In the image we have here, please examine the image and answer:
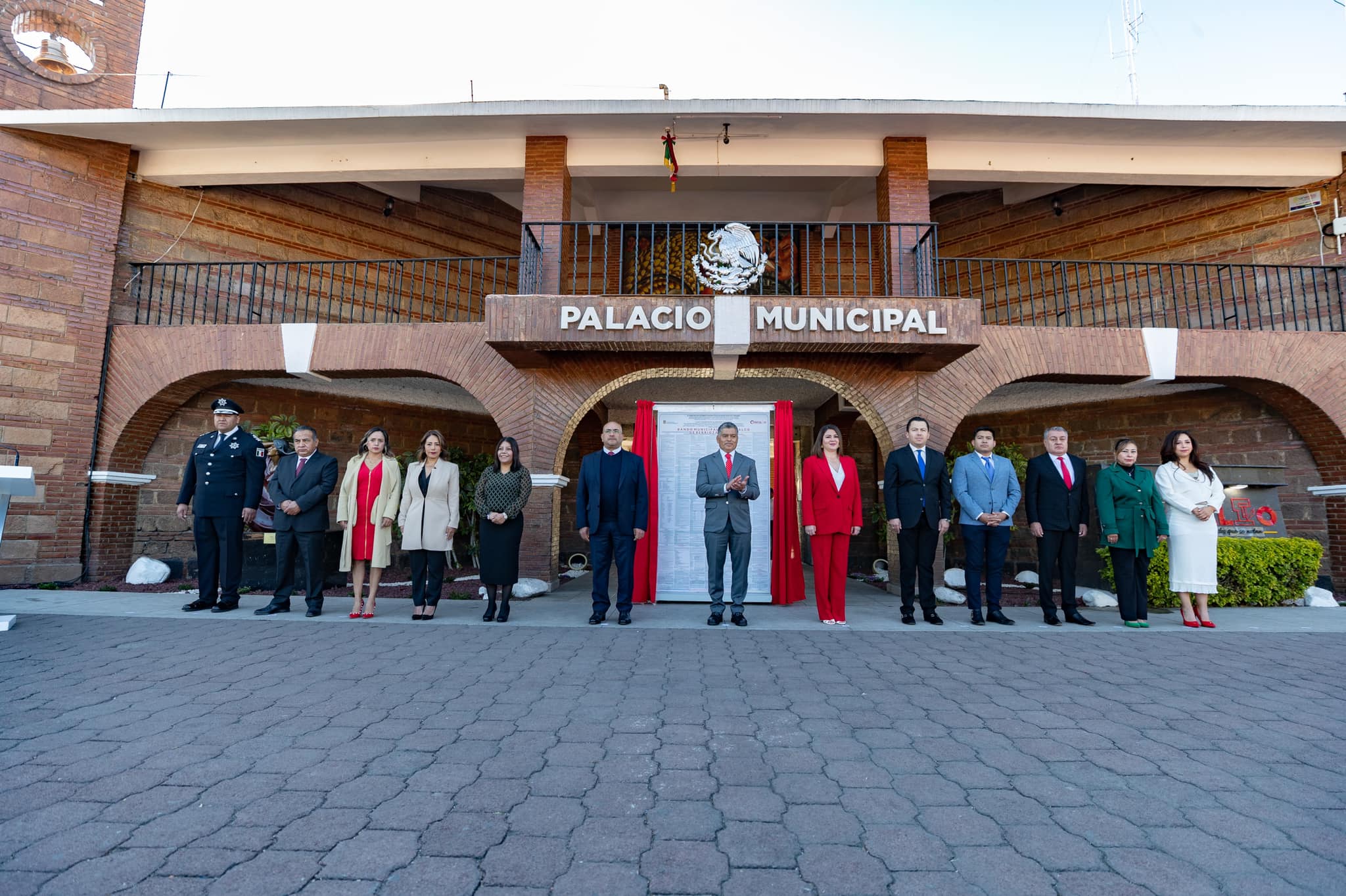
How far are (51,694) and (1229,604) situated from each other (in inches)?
387


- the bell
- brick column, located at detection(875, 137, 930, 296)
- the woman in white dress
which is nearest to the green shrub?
the woman in white dress

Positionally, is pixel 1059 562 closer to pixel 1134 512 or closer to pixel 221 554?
pixel 1134 512

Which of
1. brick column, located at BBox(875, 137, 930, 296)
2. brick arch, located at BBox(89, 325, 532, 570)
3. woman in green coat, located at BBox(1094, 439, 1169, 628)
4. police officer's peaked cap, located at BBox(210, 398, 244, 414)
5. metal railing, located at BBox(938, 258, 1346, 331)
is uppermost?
brick column, located at BBox(875, 137, 930, 296)

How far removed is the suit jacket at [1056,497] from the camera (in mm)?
5793

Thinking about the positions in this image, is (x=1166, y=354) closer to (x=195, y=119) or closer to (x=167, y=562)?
(x=195, y=119)

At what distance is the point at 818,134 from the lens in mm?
8766

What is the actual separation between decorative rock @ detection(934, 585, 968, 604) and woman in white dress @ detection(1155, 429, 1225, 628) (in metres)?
2.01

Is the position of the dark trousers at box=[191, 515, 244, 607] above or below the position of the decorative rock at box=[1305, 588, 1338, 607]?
above

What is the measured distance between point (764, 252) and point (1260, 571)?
22.0 ft

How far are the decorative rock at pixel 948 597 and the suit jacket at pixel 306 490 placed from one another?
21.0ft

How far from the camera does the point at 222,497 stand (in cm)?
613

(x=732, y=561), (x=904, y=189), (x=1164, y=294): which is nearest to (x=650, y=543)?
(x=732, y=561)

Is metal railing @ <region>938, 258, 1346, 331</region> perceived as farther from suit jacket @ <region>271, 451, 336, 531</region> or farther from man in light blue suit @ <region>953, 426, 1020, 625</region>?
suit jacket @ <region>271, 451, 336, 531</region>

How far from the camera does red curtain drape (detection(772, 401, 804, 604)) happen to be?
23.2ft
